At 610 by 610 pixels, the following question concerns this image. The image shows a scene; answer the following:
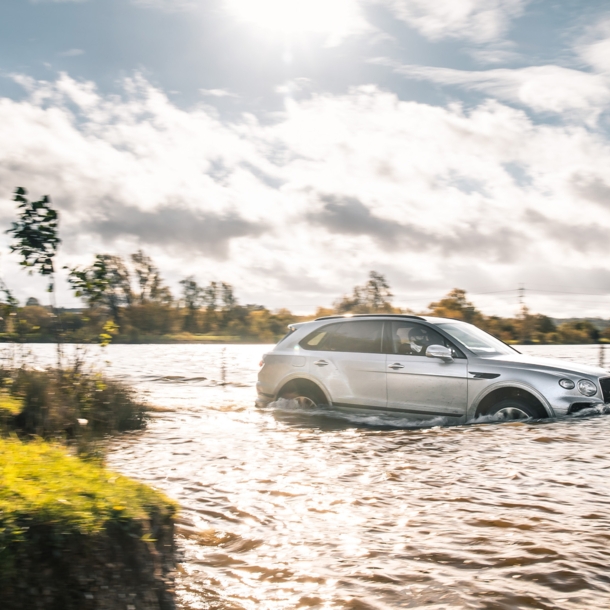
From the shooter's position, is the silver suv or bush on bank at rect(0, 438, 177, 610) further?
the silver suv

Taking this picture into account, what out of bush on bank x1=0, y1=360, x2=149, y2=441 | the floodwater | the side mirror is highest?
the side mirror

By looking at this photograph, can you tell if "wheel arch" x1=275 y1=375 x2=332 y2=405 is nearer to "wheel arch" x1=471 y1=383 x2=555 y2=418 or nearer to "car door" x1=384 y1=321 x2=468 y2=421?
"car door" x1=384 y1=321 x2=468 y2=421

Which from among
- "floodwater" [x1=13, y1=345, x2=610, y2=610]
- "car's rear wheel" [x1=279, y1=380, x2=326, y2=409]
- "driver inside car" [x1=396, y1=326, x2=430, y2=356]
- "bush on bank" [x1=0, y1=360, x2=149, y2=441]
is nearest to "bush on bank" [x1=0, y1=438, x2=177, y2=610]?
"floodwater" [x1=13, y1=345, x2=610, y2=610]

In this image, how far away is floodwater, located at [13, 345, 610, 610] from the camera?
141 inches

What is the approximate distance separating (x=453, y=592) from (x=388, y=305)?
79.6 meters

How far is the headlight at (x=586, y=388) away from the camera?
8.28 m

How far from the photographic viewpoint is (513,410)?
331 inches

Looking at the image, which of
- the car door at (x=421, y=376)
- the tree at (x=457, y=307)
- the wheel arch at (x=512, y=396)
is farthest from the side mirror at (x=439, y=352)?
the tree at (x=457, y=307)

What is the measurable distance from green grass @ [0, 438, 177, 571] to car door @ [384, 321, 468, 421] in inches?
227

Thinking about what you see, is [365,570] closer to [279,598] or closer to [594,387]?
[279,598]

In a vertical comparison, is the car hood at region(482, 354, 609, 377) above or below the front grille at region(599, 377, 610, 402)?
above

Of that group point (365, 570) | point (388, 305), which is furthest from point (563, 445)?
point (388, 305)

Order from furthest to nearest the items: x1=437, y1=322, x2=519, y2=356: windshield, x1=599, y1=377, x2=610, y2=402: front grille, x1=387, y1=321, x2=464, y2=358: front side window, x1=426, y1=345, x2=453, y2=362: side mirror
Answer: x1=387, y1=321, x2=464, y2=358: front side window, x1=437, y1=322, x2=519, y2=356: windshield, x1=426, y1=345, x2=453, y2=362: side mirror, x1=599, y1=377, x2=610, y2=402: front grille

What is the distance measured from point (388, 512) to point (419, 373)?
13.6 feet
